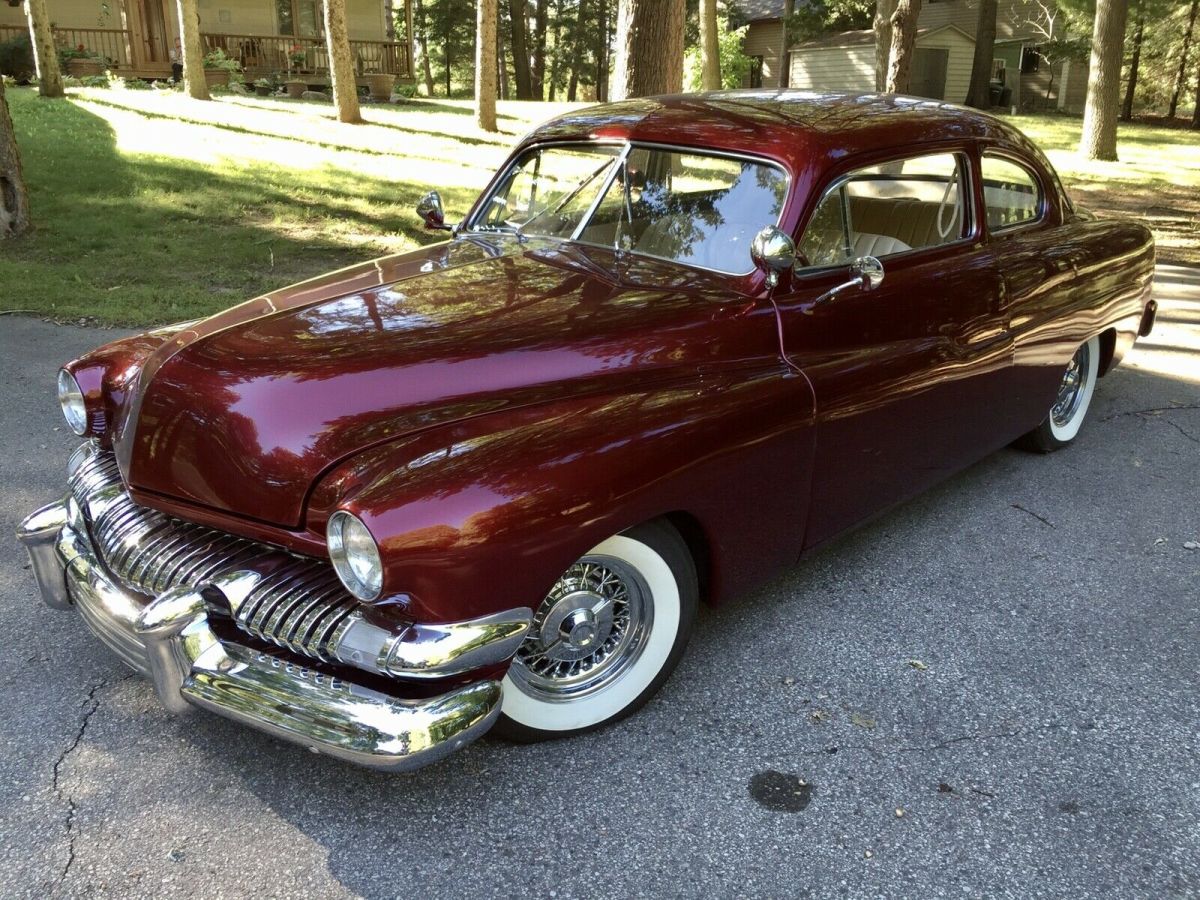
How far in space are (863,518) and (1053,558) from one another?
964mm

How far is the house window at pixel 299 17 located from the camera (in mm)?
26703

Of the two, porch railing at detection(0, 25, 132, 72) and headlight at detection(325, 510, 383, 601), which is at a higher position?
porch railing at detection(0, 25, 132, 72)

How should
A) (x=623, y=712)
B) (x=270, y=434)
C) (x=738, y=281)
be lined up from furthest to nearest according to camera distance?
1. (x=738, y=281)
2. (x=623, y=712)
3. (x=270, y=434)

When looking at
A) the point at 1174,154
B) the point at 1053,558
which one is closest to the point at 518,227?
the point at 1053,558

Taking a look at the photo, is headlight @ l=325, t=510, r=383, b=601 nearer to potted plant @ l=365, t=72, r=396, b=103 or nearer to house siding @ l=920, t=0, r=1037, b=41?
potted plant @ l=365, t=72, r=396, b=103

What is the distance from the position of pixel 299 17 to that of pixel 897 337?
90.6 feet

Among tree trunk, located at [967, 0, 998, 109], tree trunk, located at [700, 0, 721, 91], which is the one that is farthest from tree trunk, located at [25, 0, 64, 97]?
tree trunk, located at [967, 0, 998, 109]

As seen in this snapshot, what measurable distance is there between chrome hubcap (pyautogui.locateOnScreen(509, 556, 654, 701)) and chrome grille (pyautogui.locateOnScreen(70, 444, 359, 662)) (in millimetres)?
521

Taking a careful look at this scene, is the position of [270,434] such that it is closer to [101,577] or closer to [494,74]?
[101,577]

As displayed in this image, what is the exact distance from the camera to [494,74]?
16297 mm

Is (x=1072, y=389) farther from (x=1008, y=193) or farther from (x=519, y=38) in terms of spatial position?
(x=519, y=38)

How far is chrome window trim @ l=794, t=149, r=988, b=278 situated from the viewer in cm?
328

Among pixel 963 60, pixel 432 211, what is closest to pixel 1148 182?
pixel 432 211

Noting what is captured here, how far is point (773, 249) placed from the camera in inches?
117
